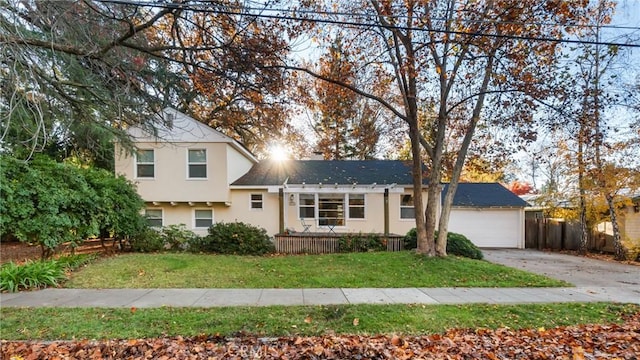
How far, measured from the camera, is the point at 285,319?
489 cm

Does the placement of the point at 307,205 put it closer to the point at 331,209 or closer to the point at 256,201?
the point at 331,209

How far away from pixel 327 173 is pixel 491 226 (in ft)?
27.4

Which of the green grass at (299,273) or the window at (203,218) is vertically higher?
the window at (203,218)

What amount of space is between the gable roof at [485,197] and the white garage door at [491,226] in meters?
0.34

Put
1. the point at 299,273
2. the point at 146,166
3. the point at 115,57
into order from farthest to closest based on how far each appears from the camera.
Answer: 1. the point at 146,166
2. the point at 299,273
3. the point at 115,57

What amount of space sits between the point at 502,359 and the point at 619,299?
450cm

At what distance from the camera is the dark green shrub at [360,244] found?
12234 millimetres

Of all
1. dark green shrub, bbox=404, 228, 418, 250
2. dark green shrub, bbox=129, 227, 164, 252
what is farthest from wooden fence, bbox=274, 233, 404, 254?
dark green shrub, bbox=129, 227, 164, 252

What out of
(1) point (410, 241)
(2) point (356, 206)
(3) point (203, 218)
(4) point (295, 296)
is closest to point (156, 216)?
(3) point (203, 218)

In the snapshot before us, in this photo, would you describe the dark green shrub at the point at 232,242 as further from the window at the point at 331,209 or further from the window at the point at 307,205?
the window at the point at 331,209

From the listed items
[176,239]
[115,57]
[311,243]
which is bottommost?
Answer: [311,243]

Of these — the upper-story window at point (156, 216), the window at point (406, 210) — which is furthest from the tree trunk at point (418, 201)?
the upper-story window at point (156, 216)

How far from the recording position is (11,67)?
4.27 metres

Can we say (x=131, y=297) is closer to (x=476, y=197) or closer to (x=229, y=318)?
(x=229, y=318)
